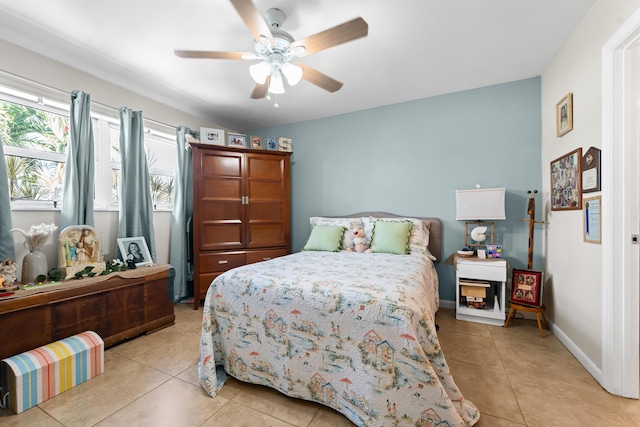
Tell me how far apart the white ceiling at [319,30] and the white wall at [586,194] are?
0.19 meters

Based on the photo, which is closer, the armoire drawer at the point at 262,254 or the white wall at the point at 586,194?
the white wall at the point at 586,194

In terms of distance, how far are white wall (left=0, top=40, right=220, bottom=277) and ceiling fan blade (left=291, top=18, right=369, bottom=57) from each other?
220cm

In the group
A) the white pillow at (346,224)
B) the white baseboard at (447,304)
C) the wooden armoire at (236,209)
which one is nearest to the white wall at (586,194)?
the white baseboard at (447,304)

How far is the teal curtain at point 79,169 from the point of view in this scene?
2316mm

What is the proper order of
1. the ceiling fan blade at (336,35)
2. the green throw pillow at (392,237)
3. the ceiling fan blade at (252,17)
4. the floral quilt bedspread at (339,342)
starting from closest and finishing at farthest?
the floral quilt bedspread at (339,342)
the ceiling fan blade at (252,17)
the ceiling fan blade at (336,35)
the green throw pillow at (392,237)

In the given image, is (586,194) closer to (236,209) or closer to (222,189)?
(236,209)

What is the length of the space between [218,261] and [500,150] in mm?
3519

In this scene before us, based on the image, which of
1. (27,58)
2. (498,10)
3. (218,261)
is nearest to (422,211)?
(498,10)

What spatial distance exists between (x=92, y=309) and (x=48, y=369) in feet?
1.80

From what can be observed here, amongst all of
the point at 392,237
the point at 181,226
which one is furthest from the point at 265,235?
the point at 392,237

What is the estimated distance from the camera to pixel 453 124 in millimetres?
3111

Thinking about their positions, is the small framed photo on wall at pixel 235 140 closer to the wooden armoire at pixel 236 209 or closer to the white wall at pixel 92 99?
the wooden armoire at pixel 236 209

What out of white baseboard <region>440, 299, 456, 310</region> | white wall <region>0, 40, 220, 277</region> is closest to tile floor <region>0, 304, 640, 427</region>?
white baseboard <region>440, 299, 456, 310</region>

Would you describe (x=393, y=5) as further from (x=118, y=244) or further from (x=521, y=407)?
(x=118, y=244)
